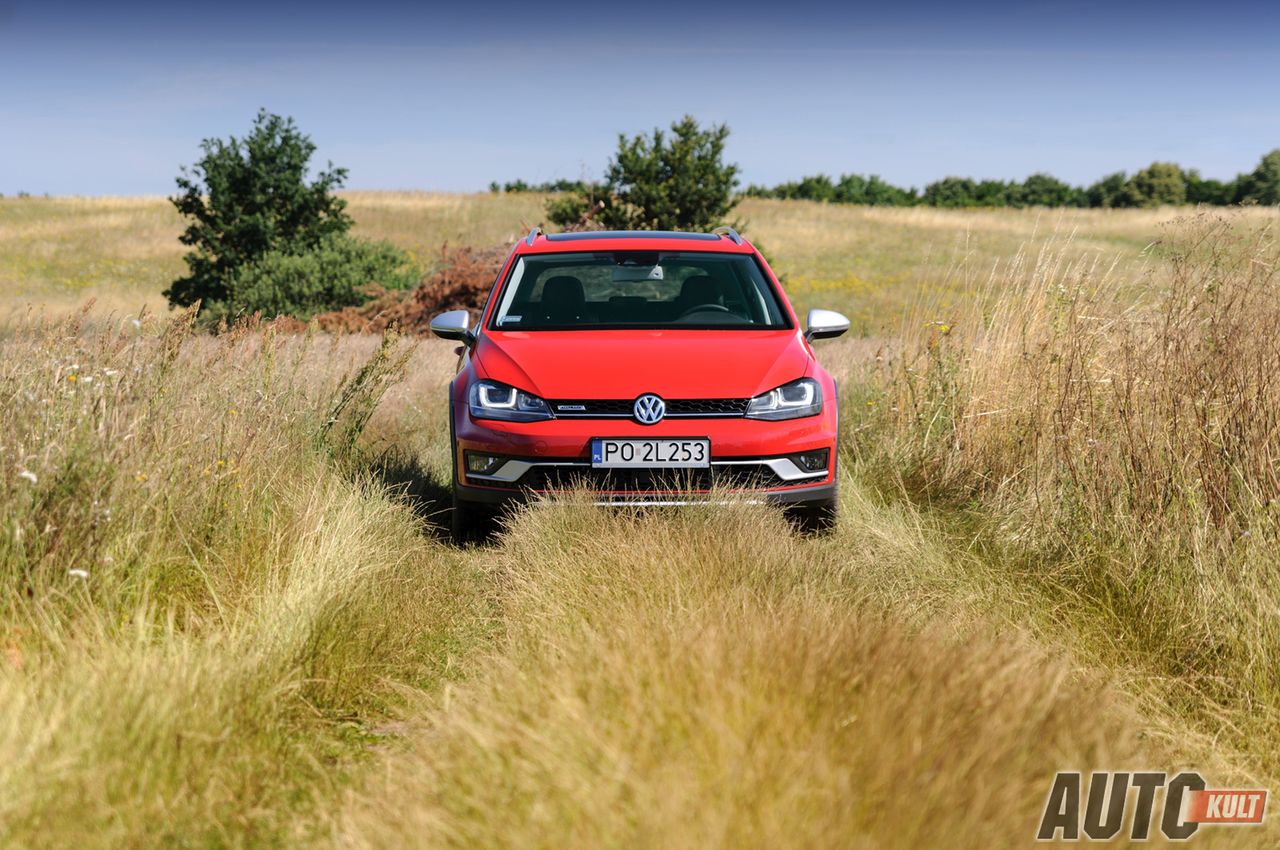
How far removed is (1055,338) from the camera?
6.90 m

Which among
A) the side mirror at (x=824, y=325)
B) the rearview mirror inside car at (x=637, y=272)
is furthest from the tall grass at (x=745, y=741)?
the rearview mirror inside car at (x=637, y=272)

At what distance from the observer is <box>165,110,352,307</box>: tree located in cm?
2877

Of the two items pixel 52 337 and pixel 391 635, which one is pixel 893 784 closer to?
pixel 391 635

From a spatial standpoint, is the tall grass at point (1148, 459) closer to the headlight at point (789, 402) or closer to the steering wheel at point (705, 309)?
the headlight at point (789, 402)

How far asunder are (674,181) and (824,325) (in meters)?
24.3

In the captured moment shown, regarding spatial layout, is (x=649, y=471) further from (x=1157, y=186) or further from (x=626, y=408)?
(x=1157, y=186)

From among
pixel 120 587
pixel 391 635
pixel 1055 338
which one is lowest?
pixel 391 635

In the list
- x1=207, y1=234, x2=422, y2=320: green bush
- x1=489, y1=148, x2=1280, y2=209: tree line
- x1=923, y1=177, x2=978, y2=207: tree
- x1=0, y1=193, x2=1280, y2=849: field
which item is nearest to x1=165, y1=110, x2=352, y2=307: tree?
x1=207, y1=234, x2=422, y2=320: green bush

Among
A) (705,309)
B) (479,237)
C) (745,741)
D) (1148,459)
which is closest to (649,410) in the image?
(705,309)

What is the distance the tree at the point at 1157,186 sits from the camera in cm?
8119

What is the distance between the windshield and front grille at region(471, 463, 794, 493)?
3.49 feet

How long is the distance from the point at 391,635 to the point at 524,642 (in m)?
0.67

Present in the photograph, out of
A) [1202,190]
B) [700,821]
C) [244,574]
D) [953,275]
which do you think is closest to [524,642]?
[244,574]

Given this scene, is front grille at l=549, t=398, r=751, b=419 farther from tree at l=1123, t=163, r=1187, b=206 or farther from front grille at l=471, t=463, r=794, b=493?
tree at l=1123, t=163, r=1187, b=206
